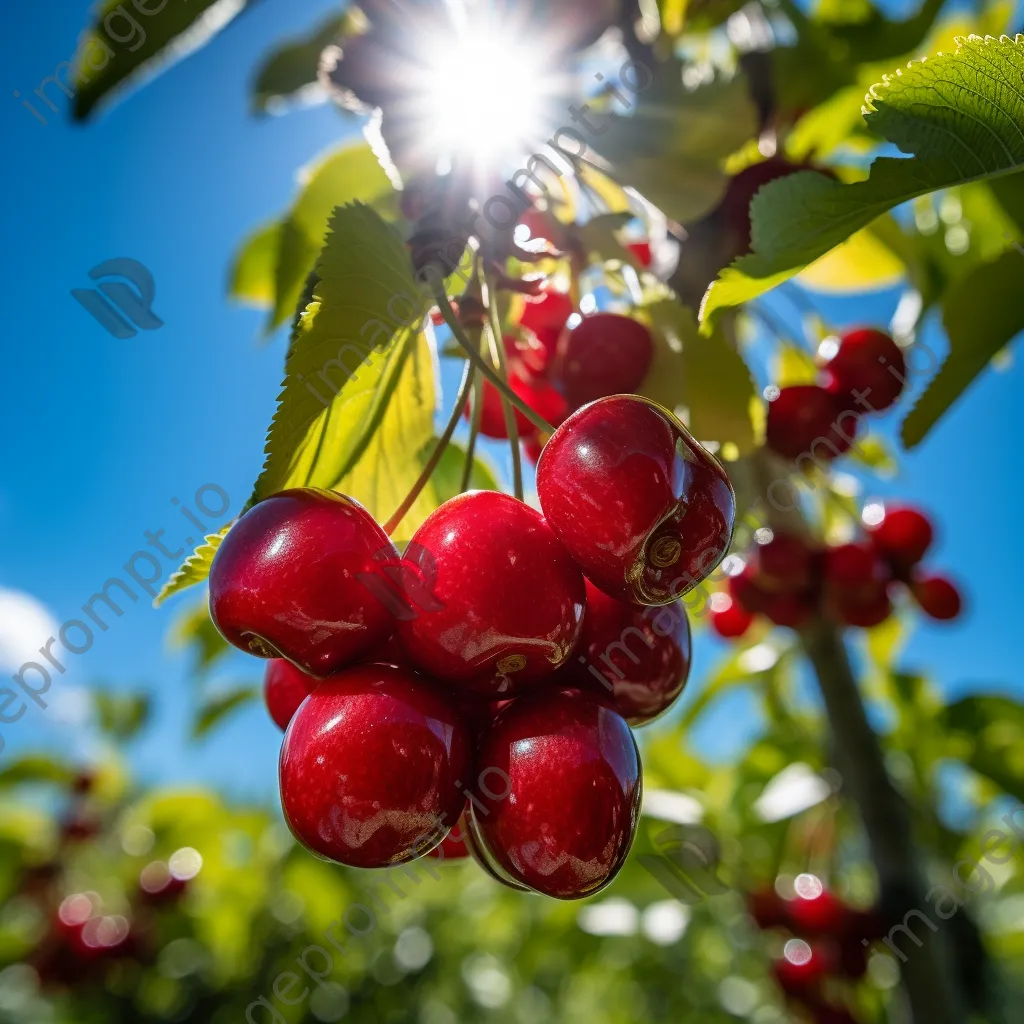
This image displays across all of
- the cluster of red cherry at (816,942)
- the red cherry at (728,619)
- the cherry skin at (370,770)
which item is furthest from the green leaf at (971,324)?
the cluster of red cherry at (816,942)

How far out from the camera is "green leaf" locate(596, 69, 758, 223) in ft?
4.49

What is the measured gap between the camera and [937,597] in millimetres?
2229

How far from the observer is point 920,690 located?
9.05ft

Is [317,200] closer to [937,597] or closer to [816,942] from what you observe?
[937,597]

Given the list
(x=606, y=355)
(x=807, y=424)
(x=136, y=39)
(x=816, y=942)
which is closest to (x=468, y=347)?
(x=606, y=355)

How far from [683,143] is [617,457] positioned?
0.84 metres

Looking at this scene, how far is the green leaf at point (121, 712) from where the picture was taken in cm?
482

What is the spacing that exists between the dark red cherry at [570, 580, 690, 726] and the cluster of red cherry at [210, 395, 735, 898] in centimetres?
5

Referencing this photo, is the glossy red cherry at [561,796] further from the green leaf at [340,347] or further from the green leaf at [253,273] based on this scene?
the green leaf at [253,273]

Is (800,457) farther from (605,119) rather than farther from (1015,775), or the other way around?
(1015,775)

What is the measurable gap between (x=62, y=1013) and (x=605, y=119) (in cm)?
527

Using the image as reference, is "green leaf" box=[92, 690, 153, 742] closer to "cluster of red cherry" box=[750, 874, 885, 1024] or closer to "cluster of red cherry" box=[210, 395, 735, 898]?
"cluster of red cherry" box=[750, 874, 885, 1024]

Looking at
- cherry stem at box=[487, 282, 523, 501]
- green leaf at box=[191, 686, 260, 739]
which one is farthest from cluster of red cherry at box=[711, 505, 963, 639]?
green leaf at box=[191, 686, 260, 739]

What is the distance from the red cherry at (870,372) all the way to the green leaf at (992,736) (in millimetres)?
1256
